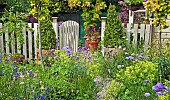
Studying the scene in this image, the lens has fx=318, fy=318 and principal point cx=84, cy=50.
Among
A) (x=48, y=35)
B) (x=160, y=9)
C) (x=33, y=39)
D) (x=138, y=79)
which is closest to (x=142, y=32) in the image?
(x=160, y=9)

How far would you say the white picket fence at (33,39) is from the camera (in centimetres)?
707

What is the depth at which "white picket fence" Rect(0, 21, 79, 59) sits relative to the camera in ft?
23.2

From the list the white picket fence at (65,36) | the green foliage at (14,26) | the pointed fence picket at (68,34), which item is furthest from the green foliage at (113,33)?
the green foliage at (14,26)

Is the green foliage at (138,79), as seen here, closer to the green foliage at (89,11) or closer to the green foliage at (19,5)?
the green foliage at (89,11)

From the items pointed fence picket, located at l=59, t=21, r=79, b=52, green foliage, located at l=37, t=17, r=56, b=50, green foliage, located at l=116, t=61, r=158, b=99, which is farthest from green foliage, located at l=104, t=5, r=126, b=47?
green foliage, located at l=116, t=61, r=158, b=99

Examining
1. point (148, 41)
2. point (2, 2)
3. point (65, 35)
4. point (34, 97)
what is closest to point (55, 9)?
point (2, 2)

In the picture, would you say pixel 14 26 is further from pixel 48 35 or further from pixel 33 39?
pixel 48 35

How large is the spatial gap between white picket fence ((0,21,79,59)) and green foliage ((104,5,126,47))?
2.95 feet

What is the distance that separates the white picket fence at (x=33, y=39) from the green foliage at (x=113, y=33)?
90cm

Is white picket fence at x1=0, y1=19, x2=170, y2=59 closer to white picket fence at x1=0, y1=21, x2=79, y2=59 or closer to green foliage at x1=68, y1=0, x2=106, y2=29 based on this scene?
white picket fence at x1=0, y1=21, x2=79, y2=59

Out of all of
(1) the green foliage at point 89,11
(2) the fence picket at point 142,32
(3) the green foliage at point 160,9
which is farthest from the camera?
(1) the green foliage at point 89,11

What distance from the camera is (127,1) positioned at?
9625 mm

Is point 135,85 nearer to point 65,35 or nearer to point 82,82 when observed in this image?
point 82,82

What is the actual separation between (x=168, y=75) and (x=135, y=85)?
95cm
